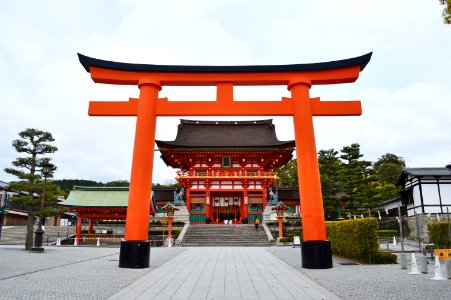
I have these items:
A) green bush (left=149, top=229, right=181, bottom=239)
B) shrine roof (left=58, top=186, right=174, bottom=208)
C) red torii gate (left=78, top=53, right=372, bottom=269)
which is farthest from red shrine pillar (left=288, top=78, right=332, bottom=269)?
shrine roof (left=58, top=186, right=174, bottom=208)

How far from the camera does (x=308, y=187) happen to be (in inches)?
378

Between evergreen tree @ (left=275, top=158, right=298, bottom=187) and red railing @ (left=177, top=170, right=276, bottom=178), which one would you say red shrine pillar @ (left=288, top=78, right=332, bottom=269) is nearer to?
red railing @ (left=177, top=170, right=276, bottom=178)

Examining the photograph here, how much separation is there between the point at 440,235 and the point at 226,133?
2550cm

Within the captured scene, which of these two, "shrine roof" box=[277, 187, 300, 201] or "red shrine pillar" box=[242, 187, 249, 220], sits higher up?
"shrine roof" box=[277, 187, 300, 201]

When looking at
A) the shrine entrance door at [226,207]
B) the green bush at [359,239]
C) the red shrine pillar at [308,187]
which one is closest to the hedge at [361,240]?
the green bush at [359,239]

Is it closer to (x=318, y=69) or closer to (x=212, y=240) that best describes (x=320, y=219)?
(x=318, y=69)

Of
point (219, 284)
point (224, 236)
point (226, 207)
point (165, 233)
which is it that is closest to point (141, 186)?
point (219, 284)

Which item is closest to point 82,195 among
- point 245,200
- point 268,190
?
point 245,200

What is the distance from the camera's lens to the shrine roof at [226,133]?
3281 cm

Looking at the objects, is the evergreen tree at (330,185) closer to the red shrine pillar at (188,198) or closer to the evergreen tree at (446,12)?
the red shrine pillar at (188,198)

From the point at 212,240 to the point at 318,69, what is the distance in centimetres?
Result: 1638

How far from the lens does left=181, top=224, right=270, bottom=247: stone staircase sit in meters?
22.6

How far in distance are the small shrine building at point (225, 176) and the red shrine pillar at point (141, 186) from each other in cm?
1856

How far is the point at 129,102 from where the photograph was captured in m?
A: 10.6
